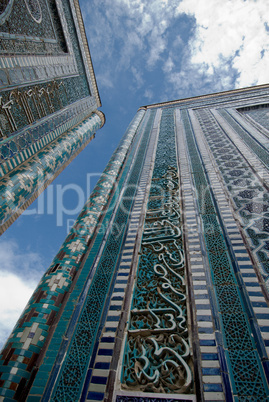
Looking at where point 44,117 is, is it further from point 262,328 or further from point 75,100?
point 262,328

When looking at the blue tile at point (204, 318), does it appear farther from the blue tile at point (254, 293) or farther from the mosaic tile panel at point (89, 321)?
the mosaic tile panel at point (89, 321)

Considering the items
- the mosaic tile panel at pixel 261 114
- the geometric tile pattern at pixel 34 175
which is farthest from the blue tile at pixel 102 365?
the mosaic tile panel at pixel 261 114

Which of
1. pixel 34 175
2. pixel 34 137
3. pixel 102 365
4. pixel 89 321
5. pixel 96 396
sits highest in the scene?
pixel 34 137

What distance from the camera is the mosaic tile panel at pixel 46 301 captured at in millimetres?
1322

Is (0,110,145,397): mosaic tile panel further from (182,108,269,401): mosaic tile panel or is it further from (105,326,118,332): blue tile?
(182,108,269,401): mosaic tile panel

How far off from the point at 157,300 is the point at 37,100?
267cm

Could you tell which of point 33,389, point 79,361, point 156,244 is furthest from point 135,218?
point 33,389

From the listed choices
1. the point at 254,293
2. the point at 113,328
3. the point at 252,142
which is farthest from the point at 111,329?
the point at 252,142

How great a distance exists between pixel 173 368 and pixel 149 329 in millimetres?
234

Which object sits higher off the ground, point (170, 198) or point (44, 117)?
point (44, 117)

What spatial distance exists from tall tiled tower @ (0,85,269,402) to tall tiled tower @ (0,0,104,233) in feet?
1.97

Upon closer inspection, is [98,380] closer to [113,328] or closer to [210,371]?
[113,328]

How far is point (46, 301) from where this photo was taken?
1.66 m

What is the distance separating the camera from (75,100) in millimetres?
4426
